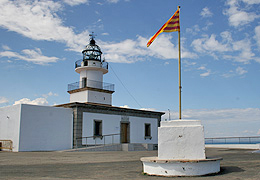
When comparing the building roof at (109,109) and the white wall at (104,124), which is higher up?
the building roof at (109,109)

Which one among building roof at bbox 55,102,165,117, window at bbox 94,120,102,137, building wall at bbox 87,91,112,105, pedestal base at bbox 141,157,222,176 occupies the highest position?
building wall at bbox 87,91,112,105

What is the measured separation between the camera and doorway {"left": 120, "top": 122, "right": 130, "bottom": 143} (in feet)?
76.3

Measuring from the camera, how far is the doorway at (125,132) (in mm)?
23259

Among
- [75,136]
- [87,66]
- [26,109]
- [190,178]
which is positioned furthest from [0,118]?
[190,178]

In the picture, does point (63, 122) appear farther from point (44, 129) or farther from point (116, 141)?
point (116, 141)

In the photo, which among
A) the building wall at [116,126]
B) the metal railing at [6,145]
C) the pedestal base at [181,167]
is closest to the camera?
the pedestal base at [181,167]

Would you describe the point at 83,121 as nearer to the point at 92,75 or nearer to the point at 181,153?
the point at 92,75

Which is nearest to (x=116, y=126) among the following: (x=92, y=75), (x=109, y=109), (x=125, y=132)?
(x=125, y=132)

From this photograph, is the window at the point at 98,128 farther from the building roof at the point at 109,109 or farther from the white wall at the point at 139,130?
the white wall at the point at 139,130

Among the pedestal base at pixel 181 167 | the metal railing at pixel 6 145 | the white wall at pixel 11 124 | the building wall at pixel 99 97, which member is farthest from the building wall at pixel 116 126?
the pedestal base at pixel 181 167

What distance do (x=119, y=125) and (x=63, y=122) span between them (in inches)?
206

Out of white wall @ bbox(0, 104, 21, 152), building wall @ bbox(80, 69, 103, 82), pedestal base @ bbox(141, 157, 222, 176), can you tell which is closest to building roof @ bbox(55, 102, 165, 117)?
building wall @ bbox(80, 69, 103, 82)

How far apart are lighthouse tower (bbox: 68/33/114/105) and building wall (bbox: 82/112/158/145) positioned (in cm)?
239

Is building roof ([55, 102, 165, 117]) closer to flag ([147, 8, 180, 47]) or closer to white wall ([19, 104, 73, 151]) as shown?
white wall ([19, 104, 73, 151])
